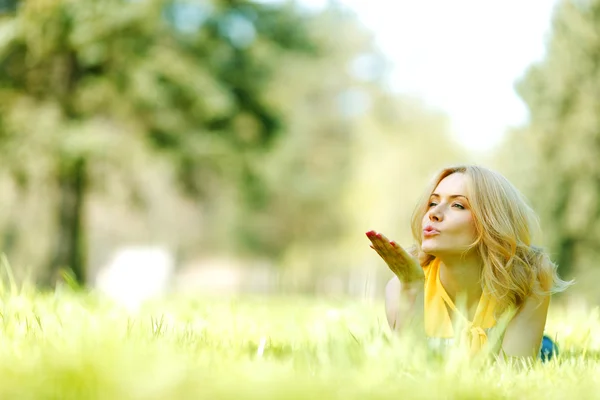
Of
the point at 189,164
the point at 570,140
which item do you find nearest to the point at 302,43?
the point at 189,164

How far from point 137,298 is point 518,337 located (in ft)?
8.99

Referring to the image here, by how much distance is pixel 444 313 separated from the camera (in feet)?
8.79

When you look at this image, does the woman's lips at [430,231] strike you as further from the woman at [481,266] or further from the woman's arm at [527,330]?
the woman's arm at [527,330]

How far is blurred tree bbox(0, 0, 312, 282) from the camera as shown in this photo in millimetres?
9617

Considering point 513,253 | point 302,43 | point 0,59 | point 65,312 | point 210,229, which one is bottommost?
point 210,229

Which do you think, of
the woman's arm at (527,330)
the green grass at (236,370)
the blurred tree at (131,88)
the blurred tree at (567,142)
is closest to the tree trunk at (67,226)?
the blurred tree at (131,88)

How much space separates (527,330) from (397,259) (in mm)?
574

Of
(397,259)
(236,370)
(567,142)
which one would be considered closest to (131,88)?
(397,259)

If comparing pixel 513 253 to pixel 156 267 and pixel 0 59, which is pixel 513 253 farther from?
pixel 0 59

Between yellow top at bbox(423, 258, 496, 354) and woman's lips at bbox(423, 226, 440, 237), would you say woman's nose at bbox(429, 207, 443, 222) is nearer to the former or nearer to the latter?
woman's lips at bbox(423, 226, 440, 237)

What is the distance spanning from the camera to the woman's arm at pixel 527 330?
2459 mm

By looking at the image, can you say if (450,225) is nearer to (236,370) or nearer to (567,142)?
(236,370)

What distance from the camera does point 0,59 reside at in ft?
32.8

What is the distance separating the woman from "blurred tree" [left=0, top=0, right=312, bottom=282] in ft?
24.6
